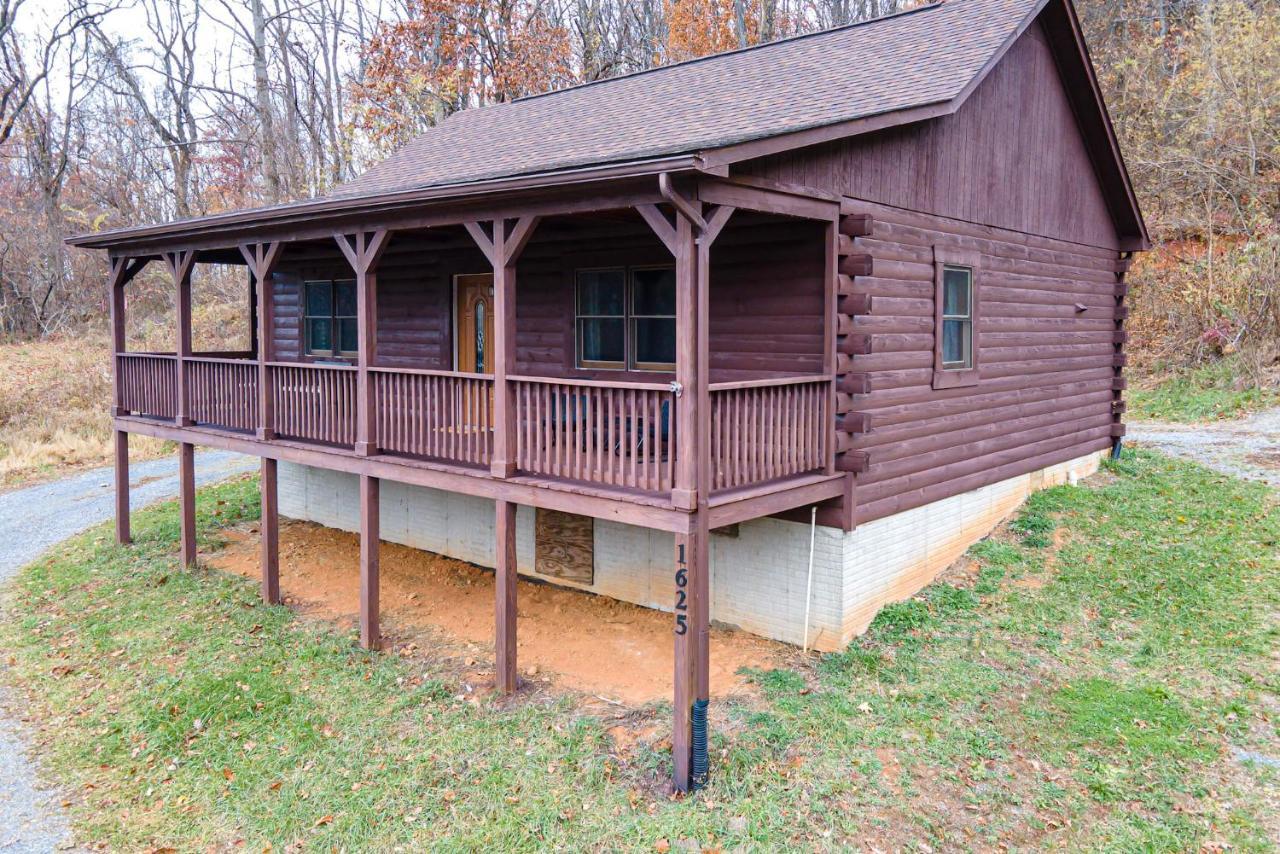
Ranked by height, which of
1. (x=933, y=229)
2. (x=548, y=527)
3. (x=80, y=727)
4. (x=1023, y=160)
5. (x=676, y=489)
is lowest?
(x=80, y=727)

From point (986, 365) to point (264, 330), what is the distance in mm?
8675

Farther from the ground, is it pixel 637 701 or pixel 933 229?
pixel 933 229

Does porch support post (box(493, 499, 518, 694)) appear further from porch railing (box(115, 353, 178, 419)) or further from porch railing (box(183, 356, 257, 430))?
porch railing (box(115, 353, 178, 419))

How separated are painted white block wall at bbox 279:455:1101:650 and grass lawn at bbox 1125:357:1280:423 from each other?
7322 millimetres

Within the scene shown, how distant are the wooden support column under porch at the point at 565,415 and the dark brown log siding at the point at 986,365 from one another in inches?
27.2

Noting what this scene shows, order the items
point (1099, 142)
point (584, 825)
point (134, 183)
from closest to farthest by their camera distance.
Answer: point (584, 825) → point (1099, 142) → point (134, 183)

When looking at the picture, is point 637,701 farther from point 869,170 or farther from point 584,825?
point 869,170

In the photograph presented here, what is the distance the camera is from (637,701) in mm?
8359

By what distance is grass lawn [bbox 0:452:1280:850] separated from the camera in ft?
21.5

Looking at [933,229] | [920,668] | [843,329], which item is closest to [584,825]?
[920,668]

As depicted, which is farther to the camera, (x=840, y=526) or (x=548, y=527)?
(x=548, y=527)

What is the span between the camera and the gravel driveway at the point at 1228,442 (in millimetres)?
14406

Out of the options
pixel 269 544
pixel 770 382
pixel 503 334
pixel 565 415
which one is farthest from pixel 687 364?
pixel 269 544

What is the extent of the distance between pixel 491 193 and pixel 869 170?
3661 mm
